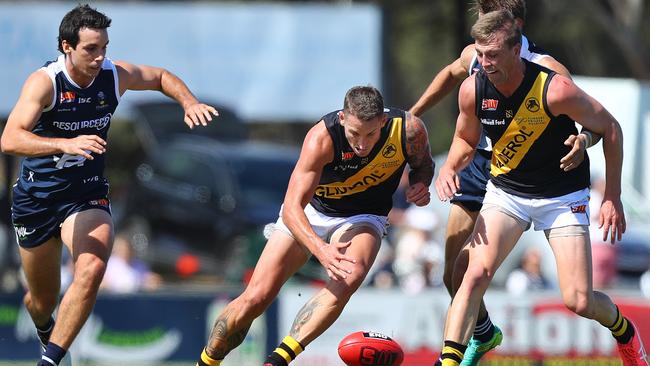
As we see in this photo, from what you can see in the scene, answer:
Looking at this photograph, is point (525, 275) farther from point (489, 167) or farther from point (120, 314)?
point (489, 167)

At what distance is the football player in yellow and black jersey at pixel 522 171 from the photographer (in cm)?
758

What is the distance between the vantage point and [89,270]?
8.07 meters

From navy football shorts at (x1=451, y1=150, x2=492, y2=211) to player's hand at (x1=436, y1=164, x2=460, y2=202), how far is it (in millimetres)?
718

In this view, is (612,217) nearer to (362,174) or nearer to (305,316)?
(362,174)

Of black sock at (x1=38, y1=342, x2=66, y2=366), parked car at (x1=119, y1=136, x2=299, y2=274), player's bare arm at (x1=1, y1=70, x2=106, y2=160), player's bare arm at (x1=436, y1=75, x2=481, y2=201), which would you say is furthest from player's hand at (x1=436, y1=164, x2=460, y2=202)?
parked car at (x1=119, y1=136, x2=299, y2=274)

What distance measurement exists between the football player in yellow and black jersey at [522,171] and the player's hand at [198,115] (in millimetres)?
1606

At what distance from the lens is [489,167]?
28.0ft

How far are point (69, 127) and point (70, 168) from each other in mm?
292

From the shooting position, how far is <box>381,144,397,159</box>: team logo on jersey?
814 centimetres

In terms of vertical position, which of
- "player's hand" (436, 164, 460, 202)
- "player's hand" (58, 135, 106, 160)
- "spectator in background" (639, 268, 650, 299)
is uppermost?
"player's hand" (58, 135, 106, 160)

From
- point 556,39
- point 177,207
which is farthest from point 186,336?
point 556,39

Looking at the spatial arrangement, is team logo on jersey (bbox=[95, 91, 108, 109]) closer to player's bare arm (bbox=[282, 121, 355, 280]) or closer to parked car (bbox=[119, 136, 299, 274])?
player's bare arm (bbox=[282, 121, 355, 280])

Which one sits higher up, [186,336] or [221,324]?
[221,324]

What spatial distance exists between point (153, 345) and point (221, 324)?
461cm
